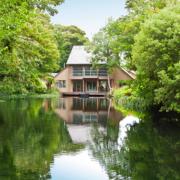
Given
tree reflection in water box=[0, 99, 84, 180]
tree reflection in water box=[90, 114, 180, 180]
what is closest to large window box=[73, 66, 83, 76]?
tree reflection in water box=[0, 99, 84, 180]

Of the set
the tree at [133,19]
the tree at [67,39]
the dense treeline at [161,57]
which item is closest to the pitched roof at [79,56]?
the tree at [67,39]

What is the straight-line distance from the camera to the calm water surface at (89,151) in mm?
11992

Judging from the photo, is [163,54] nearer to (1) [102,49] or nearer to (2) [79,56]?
(1) [102,49]

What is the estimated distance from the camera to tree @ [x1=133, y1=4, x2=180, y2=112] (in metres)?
21.2

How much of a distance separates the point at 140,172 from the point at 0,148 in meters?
5.80

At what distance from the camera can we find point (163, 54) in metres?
22.4

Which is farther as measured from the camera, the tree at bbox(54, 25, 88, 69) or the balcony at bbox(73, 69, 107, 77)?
the tree at bbox(54, 25, 88, 69)

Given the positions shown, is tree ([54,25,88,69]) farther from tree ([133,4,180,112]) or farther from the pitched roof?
tree ([133,4,180,112])

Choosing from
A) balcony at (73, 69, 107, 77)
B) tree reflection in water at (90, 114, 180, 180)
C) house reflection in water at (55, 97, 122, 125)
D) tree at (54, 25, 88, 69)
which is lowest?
tree reflection in water at (90, 114, 180, 180)

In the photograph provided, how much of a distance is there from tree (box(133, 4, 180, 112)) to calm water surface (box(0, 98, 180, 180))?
1696 mm

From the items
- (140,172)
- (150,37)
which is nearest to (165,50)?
(150,37)

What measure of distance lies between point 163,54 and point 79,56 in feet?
165

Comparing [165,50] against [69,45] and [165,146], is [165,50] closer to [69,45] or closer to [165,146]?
[165,146]

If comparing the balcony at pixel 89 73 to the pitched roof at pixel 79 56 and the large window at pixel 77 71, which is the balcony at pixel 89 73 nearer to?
the large window at pixel 77 71
